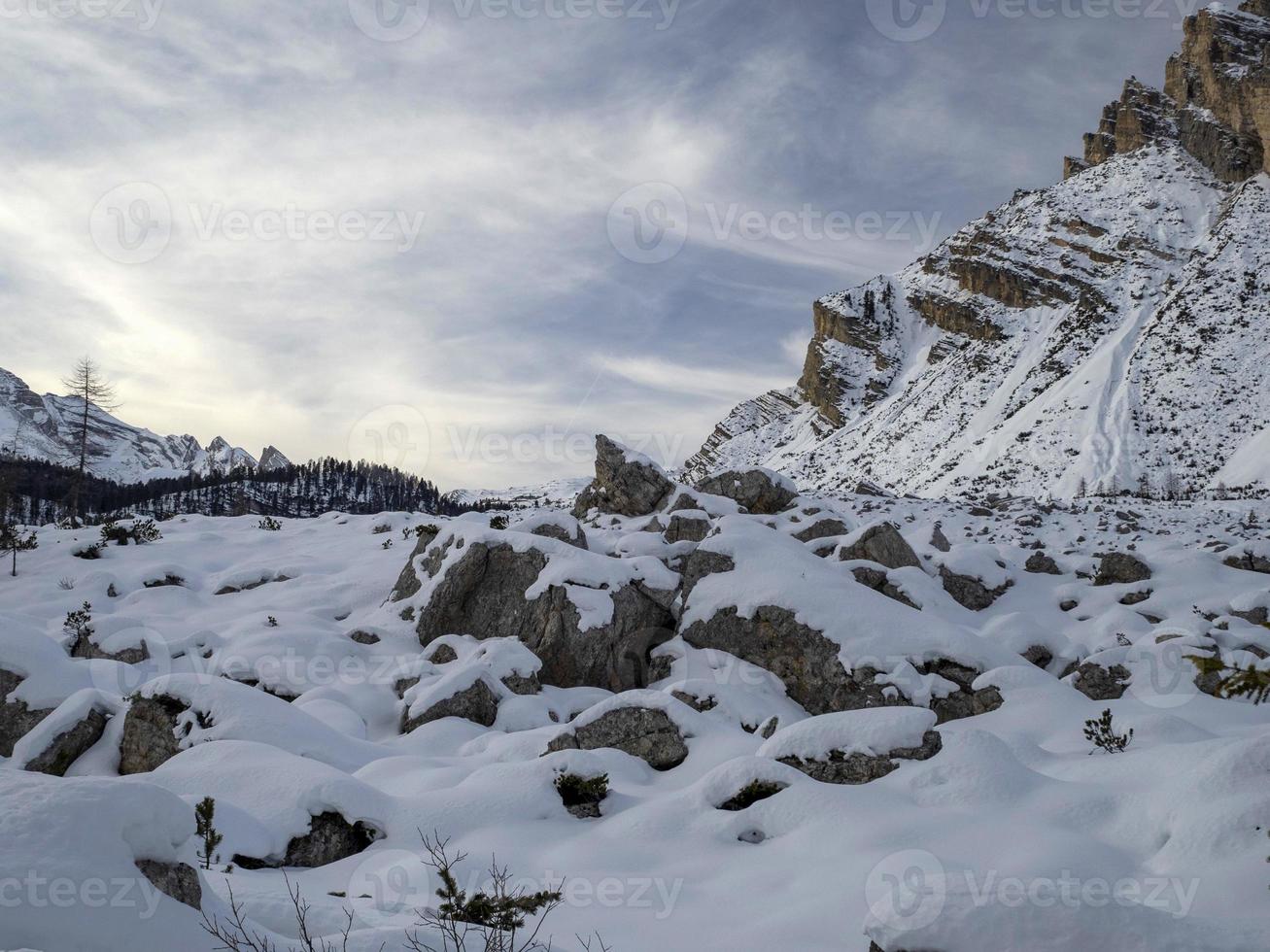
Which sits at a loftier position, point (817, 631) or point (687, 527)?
point (687, 527)

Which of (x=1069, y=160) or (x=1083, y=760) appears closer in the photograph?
(x=1083, y=760)

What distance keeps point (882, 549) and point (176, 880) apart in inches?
664

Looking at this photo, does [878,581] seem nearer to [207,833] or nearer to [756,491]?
[756,491]

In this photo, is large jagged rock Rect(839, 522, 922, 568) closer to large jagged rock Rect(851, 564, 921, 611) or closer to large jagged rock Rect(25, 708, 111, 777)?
large jagged rock Rect(851, 564, 921, 611)

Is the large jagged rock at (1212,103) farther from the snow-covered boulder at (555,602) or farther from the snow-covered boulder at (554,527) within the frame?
the snow-covered boulder at (555,602)

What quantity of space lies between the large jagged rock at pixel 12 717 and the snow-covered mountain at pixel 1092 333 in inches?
1883

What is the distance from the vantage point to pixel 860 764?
8812 millimetres

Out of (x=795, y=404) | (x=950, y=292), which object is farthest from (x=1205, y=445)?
(x=795, y=404)

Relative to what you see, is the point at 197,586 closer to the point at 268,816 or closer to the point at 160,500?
the point at 268,816

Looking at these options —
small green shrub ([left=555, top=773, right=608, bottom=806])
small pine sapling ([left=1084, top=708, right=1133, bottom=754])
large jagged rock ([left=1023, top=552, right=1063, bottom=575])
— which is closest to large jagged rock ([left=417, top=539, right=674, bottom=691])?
small green shrub ([left=555, top=773, right=608, bottom=806])

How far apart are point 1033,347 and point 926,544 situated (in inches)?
2774

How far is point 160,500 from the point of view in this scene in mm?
98562
